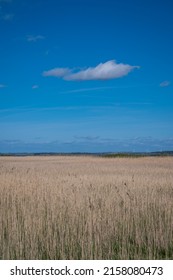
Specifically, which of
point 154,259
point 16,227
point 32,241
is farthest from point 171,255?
point 16,227

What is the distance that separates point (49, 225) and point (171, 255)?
8.22ft

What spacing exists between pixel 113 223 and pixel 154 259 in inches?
78.5

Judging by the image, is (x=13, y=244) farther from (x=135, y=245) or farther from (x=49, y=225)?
(x=135, y=245)

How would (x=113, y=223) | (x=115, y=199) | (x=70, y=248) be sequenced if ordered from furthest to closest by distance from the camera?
1. (x=115, y=199)
2. (x=113, y=223)
3. (x=70, y=248)

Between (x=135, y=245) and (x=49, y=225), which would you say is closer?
(x=135, y=245)

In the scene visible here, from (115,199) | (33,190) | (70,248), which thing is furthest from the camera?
(33,190)

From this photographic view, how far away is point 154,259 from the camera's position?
6129 millimetres

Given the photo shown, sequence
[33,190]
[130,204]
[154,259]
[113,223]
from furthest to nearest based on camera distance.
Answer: [33,190]
[130,204]
[113,223]
[154,259]

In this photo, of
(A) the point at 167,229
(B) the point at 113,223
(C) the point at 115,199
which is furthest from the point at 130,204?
(A) the point at 167,229

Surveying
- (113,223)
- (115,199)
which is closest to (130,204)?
(115,199)

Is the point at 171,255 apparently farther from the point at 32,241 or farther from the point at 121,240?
the point at 32,241

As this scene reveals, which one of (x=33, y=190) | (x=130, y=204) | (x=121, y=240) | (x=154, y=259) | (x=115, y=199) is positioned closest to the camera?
(x=154, y=259)

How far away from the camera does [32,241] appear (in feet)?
22.1

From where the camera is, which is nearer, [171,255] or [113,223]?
[171,255]
